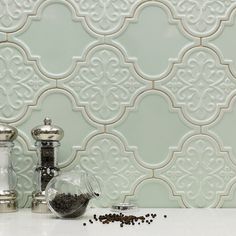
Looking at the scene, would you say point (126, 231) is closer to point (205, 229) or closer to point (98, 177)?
point (205, 229)

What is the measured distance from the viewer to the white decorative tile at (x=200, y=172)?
4.51 feet

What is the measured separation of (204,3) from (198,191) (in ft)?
1.49

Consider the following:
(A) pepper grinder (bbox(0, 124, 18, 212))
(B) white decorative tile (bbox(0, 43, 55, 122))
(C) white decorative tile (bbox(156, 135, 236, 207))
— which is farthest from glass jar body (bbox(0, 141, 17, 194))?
(C) white decorative tile (bbox(156, 135, 236, 207))

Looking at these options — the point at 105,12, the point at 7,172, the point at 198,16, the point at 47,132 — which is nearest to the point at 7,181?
the point at 7,172

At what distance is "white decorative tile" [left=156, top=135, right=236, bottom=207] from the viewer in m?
1.38

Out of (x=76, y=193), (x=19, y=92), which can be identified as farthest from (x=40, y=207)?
(x=19, y=92)

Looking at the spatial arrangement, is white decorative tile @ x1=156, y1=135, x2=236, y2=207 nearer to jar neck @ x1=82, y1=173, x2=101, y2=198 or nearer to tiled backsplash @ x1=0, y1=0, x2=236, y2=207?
tiled backsplash @ x1=0, y1=0, x2=236, y2=207

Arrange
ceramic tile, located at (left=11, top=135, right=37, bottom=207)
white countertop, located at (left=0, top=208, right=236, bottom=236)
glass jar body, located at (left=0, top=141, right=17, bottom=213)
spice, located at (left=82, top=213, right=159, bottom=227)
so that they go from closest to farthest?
white countertop, located at (left=0, top=208, right=236, bottom=236)
spice, located at (left=82, top=213, right=159, bottom=227)
glass jar body, located at (left=0, top=141, right=17, bottom=213)
ceramic tile, located at (left=11, top=135, right=37, bottom=207)

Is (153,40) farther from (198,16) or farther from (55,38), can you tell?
(55,38)

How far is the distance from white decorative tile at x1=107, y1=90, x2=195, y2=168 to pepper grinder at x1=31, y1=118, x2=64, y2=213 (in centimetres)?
15

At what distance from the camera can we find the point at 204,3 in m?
1.40

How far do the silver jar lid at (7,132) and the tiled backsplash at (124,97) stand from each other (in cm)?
9

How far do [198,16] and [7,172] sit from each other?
1.92 feet

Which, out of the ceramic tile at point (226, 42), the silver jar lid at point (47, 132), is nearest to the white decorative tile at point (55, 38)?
the silver jar lid at point (47, 132)
